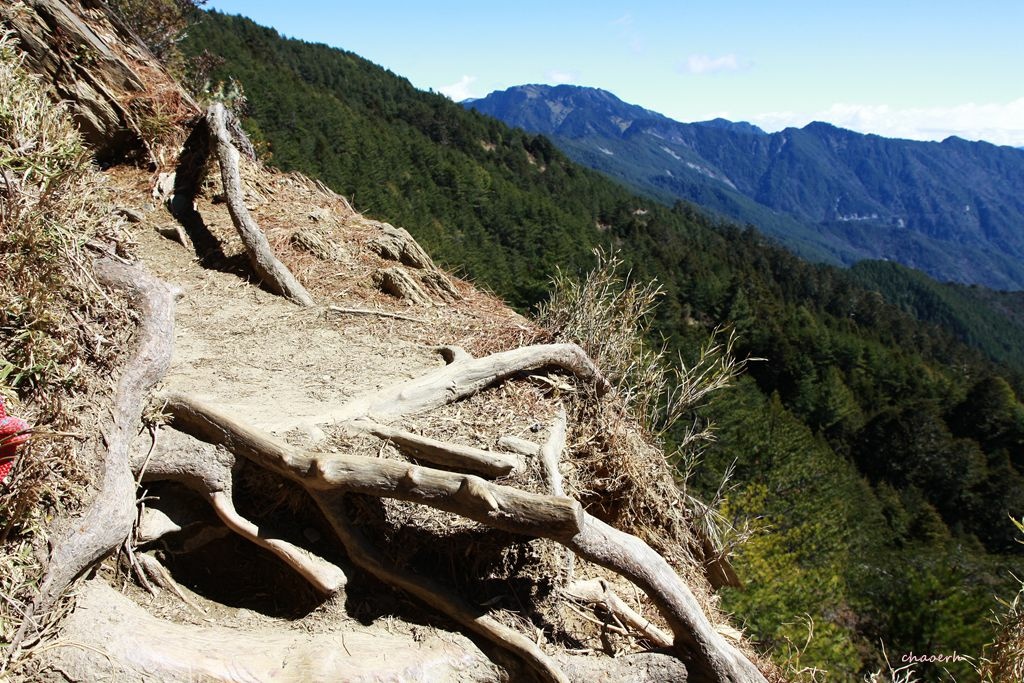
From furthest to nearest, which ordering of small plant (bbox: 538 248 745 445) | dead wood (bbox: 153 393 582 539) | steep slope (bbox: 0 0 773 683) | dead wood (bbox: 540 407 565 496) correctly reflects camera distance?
small plant (bbox: 538 248 745 445)
dead wood (bbox: 540 407 565 496)
dead wood (bbox: 153 393 582 539)
steep slope (bbox: 0 0 773 683)

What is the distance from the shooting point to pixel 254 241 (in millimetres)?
6148

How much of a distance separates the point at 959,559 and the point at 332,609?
39.5 m

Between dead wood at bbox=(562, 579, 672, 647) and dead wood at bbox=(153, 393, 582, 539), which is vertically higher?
dead wood at bbox=(153, 393, 582, 539)

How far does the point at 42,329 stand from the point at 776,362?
69327mm

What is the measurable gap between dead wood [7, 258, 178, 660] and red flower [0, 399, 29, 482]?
1.40ft

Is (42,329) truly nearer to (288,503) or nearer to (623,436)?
(288,503)

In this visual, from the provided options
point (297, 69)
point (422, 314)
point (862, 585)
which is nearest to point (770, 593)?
point (862, 585)

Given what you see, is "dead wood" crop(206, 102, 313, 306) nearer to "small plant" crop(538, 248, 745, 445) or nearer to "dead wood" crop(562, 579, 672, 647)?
"small plant" crop(538, 248, 745, 445)

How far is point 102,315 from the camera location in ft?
11.5

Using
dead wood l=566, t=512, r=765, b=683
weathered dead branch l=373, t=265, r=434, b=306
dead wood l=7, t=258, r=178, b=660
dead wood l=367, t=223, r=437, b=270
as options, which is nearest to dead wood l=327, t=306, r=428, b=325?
weathered dead branch l=373, t=265, r=434, b=306

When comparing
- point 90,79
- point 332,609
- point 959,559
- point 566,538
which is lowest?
point 959,559

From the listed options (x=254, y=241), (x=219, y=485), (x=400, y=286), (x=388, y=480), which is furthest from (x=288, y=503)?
(x=254, y=241)

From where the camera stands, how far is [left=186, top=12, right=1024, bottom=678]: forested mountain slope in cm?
2514

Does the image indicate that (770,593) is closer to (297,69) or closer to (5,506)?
(5,506)
